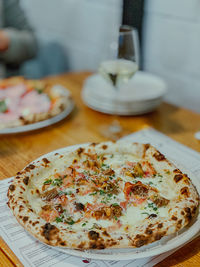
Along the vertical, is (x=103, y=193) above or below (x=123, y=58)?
below

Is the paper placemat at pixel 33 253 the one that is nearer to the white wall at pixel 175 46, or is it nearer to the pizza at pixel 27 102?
the pizza at pixel 27 102

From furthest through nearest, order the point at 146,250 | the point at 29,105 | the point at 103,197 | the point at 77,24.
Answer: the point at 77,24 < the point at 29,105 < the point at 103,197 < the point at 146,250

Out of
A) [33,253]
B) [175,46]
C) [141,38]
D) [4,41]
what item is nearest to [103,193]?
[33,253]

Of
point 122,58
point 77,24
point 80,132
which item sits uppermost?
point 122,58

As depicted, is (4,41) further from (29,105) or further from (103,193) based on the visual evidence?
(103,193)

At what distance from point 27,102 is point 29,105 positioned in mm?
37

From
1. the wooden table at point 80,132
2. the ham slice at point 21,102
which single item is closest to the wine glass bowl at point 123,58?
the wooden table at point 80,132

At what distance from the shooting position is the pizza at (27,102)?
4.50 feet

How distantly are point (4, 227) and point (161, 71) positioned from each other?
1804 millimetres

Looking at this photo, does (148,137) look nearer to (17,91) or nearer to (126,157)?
(126,157)

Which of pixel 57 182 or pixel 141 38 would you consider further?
pixel 141 38

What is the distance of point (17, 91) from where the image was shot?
1.63 meters

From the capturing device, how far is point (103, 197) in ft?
2.92

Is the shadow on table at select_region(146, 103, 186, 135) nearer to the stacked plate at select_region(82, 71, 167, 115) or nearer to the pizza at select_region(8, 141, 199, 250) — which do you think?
the stacked plate at select_region(82, 71, 167, 115)
